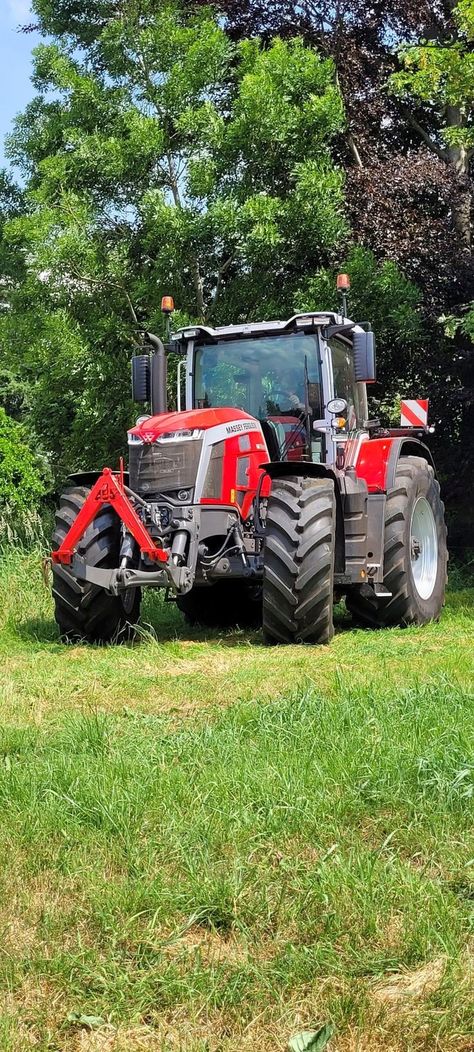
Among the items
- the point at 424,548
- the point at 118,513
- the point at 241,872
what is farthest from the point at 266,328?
the point at 241,872

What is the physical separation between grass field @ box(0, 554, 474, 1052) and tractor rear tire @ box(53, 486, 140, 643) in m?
2.37

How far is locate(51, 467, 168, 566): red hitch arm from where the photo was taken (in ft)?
23.6

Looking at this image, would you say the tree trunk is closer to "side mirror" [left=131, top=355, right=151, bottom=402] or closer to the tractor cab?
the tractor cab

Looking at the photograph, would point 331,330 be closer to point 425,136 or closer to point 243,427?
point 243,427

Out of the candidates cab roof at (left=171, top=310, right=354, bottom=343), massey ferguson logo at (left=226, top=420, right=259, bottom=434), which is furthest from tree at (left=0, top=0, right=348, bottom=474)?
massey ferguson logo at (left=226, top=420, right=259, bottom=434)

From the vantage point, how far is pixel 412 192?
46.7 feet

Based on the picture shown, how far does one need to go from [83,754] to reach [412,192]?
11.5 m

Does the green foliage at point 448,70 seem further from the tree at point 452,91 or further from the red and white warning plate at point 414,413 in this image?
the red and white warning plate at point 414,413

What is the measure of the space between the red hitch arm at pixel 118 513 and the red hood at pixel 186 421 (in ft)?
1.42

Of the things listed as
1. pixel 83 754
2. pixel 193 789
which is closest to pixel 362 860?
pixel 193 789

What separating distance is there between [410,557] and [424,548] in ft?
3.10

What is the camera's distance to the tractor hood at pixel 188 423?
7.80m

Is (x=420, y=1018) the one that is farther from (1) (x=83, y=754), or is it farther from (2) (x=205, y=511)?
(2) (x=205, y=511)

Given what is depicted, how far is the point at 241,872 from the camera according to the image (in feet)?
10.3
